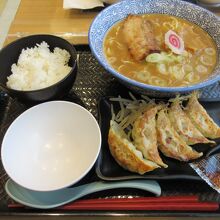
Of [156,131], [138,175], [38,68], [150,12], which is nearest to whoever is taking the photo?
[138,175]

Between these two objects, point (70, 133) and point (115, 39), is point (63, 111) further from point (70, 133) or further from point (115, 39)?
point (115, 39)

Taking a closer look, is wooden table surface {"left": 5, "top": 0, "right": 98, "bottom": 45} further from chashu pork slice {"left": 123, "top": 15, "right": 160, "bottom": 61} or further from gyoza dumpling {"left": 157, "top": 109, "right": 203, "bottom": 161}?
gyoza dumpling {"left": 157, "top": 109, "right": 203, "bottom": 161}

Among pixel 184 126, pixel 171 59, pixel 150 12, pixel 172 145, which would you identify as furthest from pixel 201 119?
pixel 150 12

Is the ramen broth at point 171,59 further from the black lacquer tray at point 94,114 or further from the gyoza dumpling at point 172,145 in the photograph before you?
the gyoza dumpling at point 172,145

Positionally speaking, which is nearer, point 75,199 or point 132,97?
point 75,199

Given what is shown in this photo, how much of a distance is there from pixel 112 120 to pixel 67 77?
0.30m

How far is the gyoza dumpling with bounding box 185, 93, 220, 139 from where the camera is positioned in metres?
1.32

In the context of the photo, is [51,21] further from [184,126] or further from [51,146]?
[184,126]

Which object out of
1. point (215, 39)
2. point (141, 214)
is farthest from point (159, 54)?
point (141, 214)

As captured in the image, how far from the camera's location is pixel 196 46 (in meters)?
1.65

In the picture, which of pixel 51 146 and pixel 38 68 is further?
pixel 38 68

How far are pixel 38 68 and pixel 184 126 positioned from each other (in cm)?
80

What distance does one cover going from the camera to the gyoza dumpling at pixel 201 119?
132cm

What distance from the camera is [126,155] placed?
1.20m
